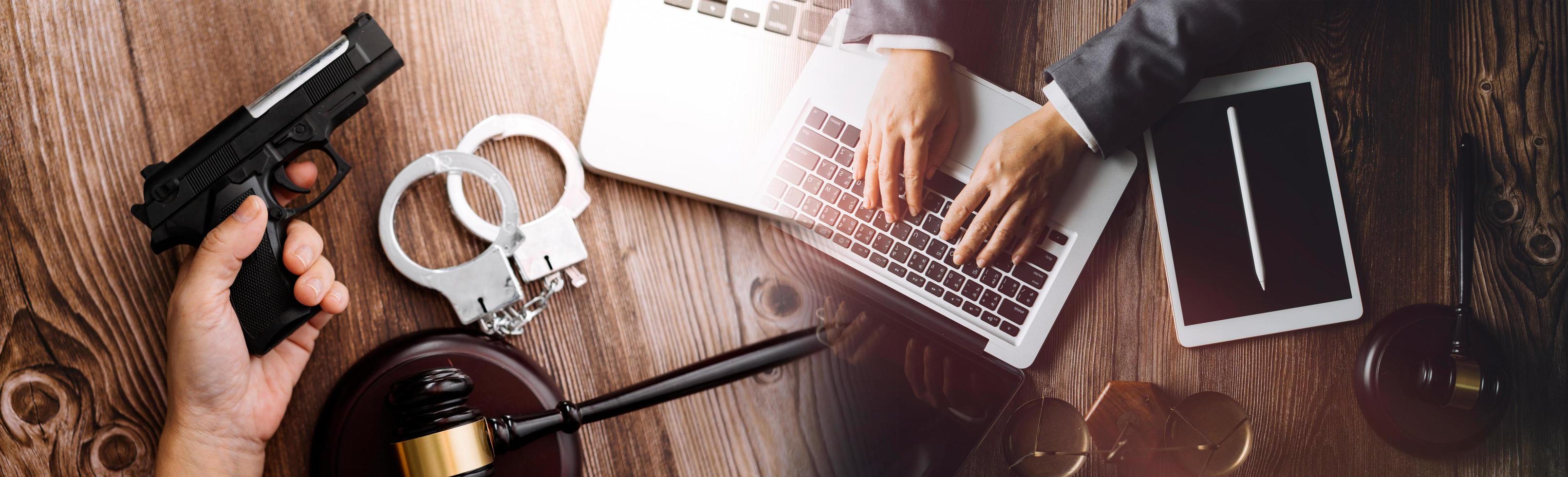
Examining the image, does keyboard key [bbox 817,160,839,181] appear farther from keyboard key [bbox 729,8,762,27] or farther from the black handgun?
the black handgun

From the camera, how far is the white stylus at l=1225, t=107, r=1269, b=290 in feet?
1.21

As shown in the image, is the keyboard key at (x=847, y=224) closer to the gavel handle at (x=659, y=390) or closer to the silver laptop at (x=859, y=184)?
the silver laptop at (x=859, y=184)

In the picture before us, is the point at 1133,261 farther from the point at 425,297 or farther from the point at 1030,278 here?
the point at 425,297

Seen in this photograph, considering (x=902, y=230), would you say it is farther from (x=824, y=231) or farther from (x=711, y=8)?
(x=711, y=8)

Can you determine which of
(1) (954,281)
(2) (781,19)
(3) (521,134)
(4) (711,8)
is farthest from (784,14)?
(3) (521,134)

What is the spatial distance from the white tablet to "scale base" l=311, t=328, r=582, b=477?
53 cm

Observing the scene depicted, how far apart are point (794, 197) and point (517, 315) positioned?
14.5 inches

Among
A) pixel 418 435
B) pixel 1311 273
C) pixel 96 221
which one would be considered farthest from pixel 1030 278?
pixel 96 221

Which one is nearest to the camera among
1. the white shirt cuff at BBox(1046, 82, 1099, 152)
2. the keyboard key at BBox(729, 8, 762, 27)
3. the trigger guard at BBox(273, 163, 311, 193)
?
the white shirt cuff at BBox(1046, 82, 1099, 152)

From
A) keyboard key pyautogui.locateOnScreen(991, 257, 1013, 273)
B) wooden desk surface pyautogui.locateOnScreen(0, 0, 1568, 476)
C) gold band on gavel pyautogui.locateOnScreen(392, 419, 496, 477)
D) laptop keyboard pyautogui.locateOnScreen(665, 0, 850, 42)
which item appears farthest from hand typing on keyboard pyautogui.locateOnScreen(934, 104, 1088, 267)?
gold band on gavel pyautogui.locateOnScreen(392, 419, 496, 477)

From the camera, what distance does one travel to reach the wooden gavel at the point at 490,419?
1.69 ft

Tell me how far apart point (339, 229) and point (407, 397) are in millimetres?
221

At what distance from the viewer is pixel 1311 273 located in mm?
371

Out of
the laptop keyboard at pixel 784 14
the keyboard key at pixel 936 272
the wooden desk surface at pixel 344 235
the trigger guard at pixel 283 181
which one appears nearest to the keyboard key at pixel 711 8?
the laptop keyboard at pixel 784 14
